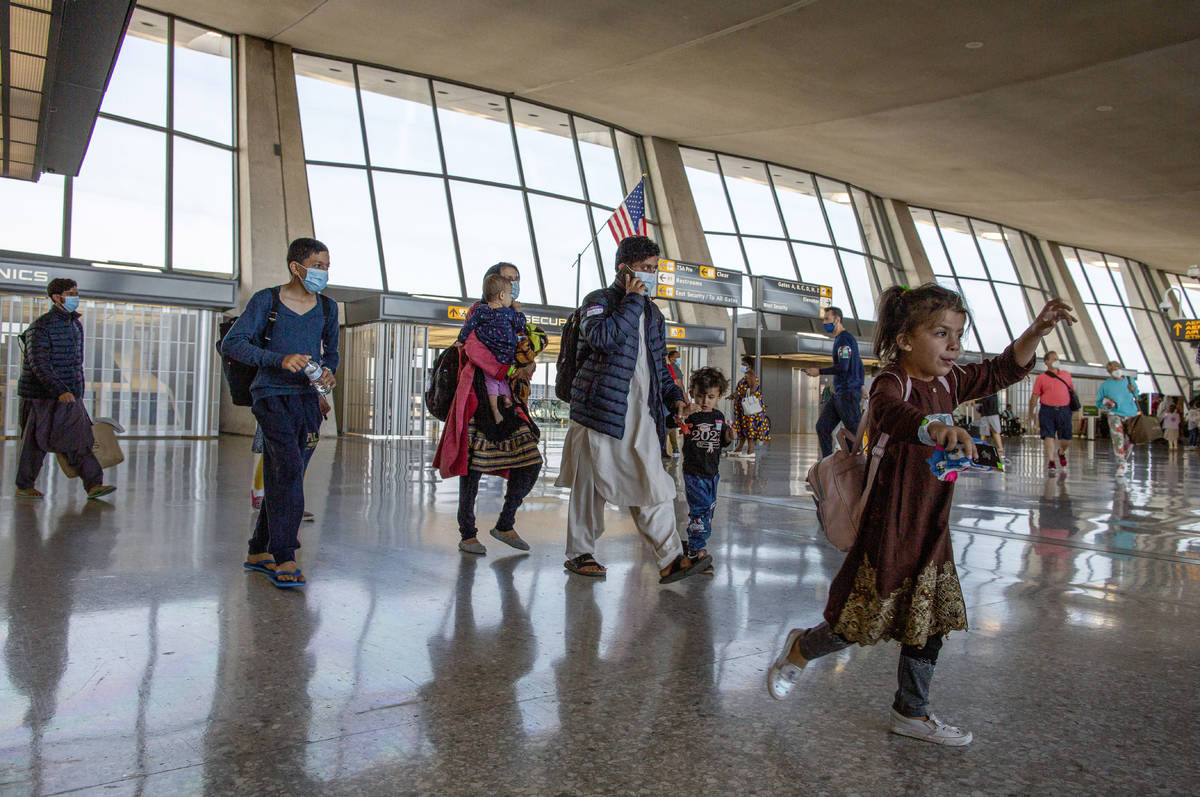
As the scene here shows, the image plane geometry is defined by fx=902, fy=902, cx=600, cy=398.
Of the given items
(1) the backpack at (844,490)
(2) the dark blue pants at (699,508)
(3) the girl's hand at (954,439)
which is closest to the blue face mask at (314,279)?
(2) the dark blue pants at (699,508)

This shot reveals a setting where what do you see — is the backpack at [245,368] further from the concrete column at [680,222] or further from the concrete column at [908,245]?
the concrete column at [908,245]

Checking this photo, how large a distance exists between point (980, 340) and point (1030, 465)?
1614 centimetres

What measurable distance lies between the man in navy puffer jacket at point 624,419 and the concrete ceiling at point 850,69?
11894 millimetres

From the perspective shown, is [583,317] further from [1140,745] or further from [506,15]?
[506,15]

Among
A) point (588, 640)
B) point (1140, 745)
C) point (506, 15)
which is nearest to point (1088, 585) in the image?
point (1140, 745)

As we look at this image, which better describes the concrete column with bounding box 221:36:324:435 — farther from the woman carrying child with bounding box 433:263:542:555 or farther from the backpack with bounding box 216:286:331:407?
the backpack with bounding box 216:286:331:407

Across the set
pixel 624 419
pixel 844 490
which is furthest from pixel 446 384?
pixel 844 490

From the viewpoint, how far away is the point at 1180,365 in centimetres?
3488

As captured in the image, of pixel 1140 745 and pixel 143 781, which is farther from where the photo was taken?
pixel 1140 745

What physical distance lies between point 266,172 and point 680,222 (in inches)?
406

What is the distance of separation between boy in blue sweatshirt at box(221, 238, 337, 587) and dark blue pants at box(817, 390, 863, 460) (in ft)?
16.0

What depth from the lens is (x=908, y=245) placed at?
28.1 metres

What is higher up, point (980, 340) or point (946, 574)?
point (980, 340)

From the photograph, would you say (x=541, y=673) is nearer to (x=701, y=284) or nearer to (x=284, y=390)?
(x=284, y=390)
